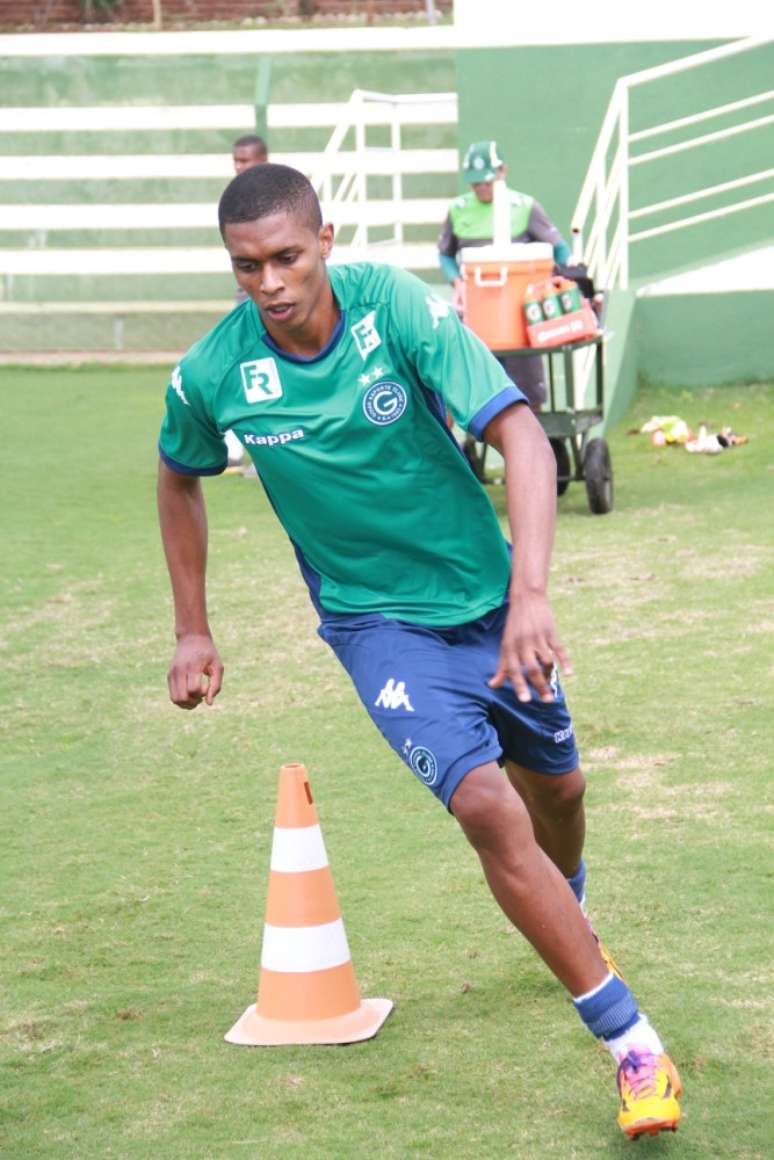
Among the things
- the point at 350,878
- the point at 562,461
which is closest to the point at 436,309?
the point at 350,878

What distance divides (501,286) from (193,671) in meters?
6.41

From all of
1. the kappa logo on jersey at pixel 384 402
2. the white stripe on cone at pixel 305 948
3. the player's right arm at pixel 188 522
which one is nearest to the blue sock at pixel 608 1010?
the white stripe on cone at pixel 305 948

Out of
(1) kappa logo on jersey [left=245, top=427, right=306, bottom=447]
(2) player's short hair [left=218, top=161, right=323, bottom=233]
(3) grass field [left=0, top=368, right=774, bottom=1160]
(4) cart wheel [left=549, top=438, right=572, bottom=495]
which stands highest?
(2) player's short hair [left=218, top=161, right=323, bottom=233]

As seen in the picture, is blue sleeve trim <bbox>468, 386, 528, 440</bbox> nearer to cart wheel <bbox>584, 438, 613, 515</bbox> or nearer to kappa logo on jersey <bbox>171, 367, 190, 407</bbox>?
kappa logo on jersey <bbox>171, 367, 190, 407</bbox>

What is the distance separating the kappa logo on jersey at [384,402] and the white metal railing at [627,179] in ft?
29.9

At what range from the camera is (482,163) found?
12648mm

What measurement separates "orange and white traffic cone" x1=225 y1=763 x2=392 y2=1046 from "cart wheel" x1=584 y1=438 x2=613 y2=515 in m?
6.54

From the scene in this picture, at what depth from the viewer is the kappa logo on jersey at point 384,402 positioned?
13.6 feet

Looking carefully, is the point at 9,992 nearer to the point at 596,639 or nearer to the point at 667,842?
the point at 667,842

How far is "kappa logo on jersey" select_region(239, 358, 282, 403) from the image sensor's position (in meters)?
4.22

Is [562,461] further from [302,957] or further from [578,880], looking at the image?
[302,957]

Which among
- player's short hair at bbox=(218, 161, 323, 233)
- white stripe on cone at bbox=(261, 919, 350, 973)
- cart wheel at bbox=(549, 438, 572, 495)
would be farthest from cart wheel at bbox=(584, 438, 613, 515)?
player's short hair at bbox=(218, 161, 323, 233)

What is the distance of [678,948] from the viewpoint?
4.91 metres

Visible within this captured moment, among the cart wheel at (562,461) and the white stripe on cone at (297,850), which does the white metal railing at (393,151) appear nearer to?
the cart wheel at (562,461)
